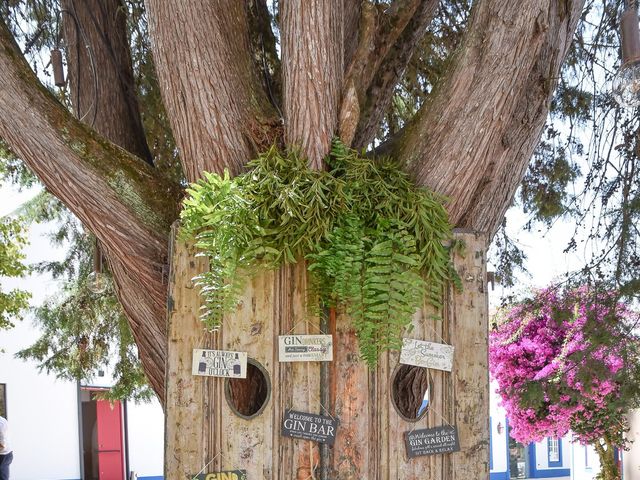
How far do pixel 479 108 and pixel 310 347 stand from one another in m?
1.19

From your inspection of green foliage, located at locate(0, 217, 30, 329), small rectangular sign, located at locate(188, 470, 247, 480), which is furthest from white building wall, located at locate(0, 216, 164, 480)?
small rectangular sign, located at locate(188, 470, 247, 480)

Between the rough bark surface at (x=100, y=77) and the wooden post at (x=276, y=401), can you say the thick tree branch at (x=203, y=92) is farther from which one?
the rough bark surface at (x=100, y=77)

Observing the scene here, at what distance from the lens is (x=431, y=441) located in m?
3.32

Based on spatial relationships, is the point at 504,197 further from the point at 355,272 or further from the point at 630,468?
the point at 630,468

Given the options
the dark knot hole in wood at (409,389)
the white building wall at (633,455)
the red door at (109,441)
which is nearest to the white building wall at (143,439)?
the red door at (109,441)

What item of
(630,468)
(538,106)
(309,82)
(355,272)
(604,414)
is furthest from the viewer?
(630,468)

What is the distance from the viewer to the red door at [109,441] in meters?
13.1

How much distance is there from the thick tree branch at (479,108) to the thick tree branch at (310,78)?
0.40 m

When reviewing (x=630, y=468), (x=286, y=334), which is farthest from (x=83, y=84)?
(x=630, y=468)

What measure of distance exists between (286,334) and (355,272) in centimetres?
39

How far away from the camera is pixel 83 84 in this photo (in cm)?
463

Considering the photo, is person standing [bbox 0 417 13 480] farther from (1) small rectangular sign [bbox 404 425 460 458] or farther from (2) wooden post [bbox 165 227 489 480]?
(1) small rectangular sign [bbox 404 425 460 458]

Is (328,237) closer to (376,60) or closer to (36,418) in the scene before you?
(376,60)

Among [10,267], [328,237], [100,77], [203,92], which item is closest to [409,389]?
[328,237]
